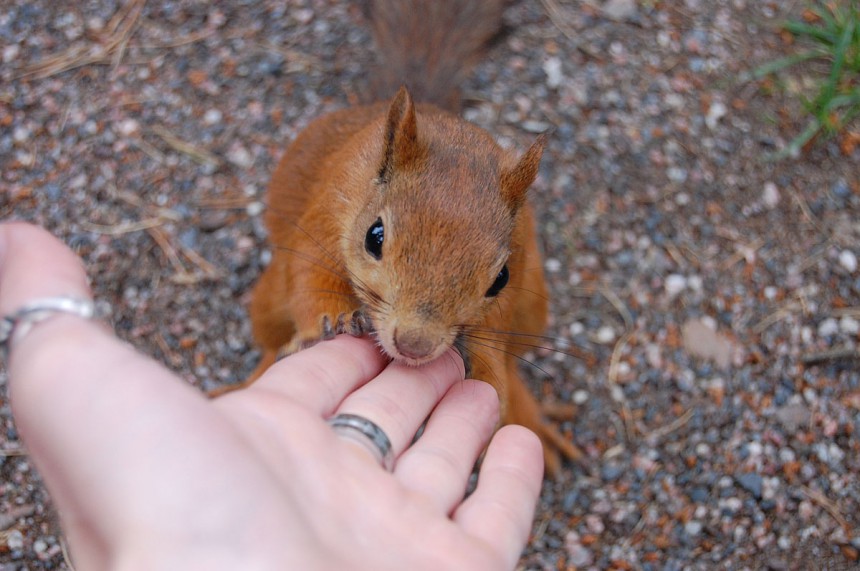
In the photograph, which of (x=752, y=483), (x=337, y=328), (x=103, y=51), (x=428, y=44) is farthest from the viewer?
(x=103, y=51)

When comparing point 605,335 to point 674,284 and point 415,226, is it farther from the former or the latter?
point 415,226

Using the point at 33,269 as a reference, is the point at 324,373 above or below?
below

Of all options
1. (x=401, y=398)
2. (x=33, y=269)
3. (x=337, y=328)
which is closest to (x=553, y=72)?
(x=337, y=328)

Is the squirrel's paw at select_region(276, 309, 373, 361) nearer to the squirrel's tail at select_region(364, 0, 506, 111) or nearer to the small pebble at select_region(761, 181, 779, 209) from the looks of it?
the squirrel's tail at select_region(364, 0, 506, 111)

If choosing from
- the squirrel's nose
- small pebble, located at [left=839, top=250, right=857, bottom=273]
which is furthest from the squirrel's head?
small pebble, located at [left=839, top=250, right=857, bottom=273]

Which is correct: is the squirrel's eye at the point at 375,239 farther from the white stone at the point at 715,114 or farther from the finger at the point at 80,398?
the white stone at the point at 715,114

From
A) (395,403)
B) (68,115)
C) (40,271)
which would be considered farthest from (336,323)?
(68,115)
